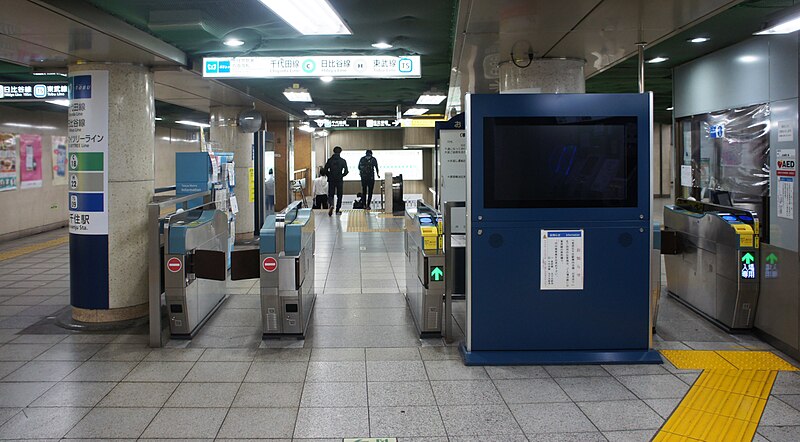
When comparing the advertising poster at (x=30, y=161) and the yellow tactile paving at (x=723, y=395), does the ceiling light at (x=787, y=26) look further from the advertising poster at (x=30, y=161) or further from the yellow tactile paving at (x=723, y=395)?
the advertising poster at (x=30, y=161)

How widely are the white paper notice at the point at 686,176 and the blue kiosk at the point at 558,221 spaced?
9.47 ft

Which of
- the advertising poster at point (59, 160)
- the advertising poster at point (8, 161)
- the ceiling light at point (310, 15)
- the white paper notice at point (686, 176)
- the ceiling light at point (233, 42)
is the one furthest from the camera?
the advertising poster at point (59, 160)

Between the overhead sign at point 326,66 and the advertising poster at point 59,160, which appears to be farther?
the advertising poster at point 59,160

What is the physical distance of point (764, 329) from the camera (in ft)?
16.9

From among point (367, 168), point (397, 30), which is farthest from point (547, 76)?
point (367, 168)

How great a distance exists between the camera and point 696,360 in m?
4.62

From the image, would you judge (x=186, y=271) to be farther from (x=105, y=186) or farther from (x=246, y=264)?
(x=105, y=186)

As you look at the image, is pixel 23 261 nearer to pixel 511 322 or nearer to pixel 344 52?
pixel 344 52

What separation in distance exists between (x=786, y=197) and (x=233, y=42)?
17.2 ft

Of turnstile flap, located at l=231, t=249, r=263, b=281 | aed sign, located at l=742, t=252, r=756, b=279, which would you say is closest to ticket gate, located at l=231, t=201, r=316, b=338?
turnstile flap, located at l=231, t=249, r=263, b=281

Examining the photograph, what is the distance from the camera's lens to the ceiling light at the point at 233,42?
607cm

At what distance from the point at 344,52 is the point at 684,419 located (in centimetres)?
542

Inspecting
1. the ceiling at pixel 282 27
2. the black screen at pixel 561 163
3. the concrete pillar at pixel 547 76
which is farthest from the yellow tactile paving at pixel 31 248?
the black screen at pixel 561 163

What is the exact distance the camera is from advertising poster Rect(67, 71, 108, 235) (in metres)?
5.63
